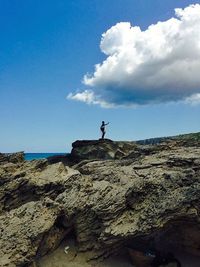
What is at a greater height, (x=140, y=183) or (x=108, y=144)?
(x=108, y=144)

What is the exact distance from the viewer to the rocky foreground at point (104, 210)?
21000 millimetres

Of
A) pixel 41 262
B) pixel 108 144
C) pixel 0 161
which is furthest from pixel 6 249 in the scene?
pixel 108 144

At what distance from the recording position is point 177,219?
74.4ft

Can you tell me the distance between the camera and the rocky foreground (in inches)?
827

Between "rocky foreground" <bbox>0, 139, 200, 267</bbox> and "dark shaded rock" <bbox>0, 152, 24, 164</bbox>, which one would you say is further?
"dark shaded rock" <bbox>0, 152, 24, 164</bbox>

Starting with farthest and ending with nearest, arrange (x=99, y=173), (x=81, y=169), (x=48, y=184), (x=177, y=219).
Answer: (x=81, y=169) < (x=99, y=173) < (x=48, y=184) < (x=177, y=219)

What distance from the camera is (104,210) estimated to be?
22234mm

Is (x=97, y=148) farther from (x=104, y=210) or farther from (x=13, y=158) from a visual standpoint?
(x=104, y=210)

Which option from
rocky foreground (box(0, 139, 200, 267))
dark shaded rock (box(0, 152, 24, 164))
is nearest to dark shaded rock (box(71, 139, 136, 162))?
dark shaded rock (box(0, 152, 24, 164))

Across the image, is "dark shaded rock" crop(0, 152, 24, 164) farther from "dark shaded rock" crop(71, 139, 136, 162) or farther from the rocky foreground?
"dark shaded rock" crop(71, 139, 136, 162)

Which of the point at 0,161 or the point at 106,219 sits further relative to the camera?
the point at 0,161

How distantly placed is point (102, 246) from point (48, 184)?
5.85 metres

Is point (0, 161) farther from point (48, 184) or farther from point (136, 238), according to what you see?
point (136, 238)

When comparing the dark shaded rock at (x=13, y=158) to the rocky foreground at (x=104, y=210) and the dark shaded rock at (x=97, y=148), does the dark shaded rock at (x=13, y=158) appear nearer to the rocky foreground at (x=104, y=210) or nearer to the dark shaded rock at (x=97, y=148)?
the rocky foreground at (x=104, y=210)
